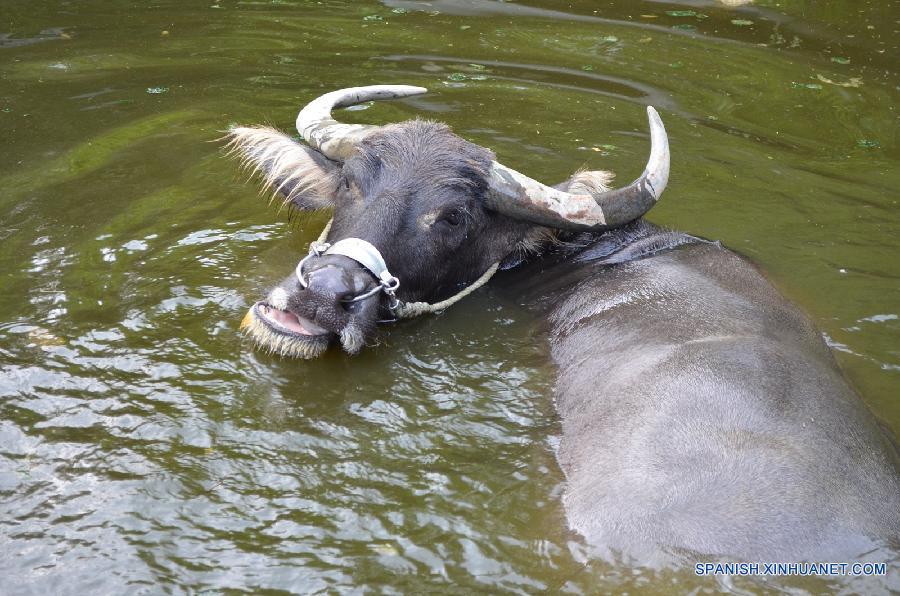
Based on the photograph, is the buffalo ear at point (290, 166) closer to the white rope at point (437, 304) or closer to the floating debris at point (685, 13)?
the white rope at point (437, 304)

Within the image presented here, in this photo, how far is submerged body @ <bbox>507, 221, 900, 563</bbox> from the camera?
312 cm

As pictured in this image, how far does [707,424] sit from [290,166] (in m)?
3.09

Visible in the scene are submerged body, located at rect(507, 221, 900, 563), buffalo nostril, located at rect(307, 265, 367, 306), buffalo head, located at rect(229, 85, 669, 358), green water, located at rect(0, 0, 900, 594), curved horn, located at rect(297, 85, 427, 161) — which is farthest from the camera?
curved horn, located at rect(297, 85, 427, 161)

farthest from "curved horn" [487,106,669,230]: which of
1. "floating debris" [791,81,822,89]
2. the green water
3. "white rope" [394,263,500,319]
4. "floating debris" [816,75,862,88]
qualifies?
"floating debris" [816,75,862,88]

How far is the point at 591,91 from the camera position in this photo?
8.59 metres

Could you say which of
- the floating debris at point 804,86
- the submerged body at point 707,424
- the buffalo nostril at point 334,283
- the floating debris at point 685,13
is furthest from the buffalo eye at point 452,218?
the floating debris at point 685,13

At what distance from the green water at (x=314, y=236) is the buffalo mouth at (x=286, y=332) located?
Result: 11 cm

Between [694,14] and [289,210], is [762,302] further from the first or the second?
[694,14]

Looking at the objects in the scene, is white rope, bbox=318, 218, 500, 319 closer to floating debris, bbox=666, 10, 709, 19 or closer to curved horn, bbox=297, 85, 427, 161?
curved horn, bbox=297, 85, 427, 161

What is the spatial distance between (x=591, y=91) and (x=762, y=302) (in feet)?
14.0

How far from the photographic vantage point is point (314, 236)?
6027mm

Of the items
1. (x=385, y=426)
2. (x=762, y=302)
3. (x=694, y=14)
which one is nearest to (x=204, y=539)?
(x=385, y=426)

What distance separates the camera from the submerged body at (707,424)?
3.12 meters

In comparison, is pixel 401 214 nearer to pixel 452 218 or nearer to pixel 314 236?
pixel 452 218
